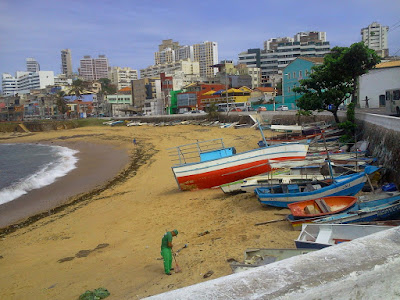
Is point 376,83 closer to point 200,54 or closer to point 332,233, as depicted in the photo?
point 332,233

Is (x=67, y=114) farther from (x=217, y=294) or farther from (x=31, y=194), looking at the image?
(x=217, y=294)

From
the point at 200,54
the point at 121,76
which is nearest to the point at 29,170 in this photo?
the point at 200,54

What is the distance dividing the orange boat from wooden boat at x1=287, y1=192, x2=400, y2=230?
9.4 inches

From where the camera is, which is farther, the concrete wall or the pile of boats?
the concrete wall

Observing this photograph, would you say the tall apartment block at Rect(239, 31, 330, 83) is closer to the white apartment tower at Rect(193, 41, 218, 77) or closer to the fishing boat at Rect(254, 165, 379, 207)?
the white apartment tower at Rect(193, 41, 218, 77)

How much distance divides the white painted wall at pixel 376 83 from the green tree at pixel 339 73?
35.1 feet

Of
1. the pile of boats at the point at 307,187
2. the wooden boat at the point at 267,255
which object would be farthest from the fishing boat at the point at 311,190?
the wooden boat at the point at 267,255

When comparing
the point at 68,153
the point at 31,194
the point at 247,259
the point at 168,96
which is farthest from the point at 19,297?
the point at 168,96

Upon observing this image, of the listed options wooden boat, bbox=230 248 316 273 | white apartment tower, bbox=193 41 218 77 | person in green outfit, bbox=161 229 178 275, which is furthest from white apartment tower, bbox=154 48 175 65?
wooden boat, bbox=230 248 316 273

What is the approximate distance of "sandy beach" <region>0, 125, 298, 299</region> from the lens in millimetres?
8586

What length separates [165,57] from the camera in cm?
17650

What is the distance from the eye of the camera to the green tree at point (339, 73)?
23.0m

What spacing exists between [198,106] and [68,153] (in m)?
37.0

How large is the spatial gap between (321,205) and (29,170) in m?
27.2
